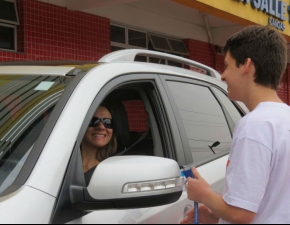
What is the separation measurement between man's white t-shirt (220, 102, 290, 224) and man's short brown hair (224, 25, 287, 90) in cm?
12

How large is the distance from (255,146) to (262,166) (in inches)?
2.9

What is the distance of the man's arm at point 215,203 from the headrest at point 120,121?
4.43 ft

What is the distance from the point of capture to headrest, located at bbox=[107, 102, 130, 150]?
3.34 m

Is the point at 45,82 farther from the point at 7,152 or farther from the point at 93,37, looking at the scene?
the point at 93,37

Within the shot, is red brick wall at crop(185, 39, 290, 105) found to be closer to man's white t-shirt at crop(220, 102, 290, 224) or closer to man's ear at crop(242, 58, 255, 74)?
man's ear at crop(242, 58, 255, 74)

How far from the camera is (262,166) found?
1.88 meters

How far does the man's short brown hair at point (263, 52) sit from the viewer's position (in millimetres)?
2055

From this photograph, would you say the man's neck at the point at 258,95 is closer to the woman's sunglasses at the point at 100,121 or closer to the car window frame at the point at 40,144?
the car window frame at the point at 40,144

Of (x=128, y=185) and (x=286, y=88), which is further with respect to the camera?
(x=286, y=88)

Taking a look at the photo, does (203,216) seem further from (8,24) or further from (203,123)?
(8,24)

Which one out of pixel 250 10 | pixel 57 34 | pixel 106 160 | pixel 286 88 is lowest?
pixel 106 160

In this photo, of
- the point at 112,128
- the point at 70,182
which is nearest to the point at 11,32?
the point at 112,128

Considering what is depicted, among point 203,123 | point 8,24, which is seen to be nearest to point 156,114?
point 203,123

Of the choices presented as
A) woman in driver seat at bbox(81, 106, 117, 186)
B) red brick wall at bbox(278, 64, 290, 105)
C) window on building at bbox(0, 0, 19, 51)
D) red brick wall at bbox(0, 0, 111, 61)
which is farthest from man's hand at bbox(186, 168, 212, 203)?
red brick wall at bbox(278, 64, 290, 105)
